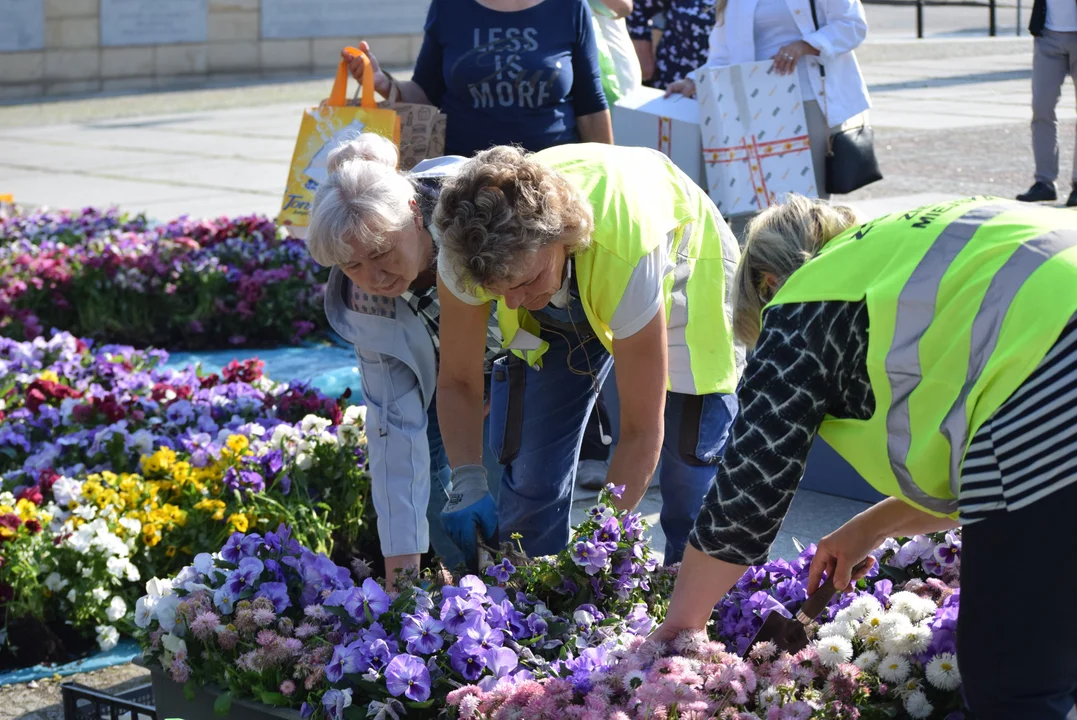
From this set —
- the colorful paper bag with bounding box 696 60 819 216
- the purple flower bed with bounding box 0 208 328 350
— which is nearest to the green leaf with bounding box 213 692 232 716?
the colorful paper bag with bounding box 696 60 819 216

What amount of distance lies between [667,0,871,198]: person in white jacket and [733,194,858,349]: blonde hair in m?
2.72

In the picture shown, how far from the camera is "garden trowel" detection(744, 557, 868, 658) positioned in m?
2.31

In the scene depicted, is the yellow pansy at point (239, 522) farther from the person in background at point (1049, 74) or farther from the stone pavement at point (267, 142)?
the person in background at point (1049, 74)

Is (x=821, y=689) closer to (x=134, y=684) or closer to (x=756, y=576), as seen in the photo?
(x=756, y=576)

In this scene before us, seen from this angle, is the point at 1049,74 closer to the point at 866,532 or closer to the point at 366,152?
the point at 366,152

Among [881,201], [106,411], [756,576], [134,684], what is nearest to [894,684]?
[756,576]

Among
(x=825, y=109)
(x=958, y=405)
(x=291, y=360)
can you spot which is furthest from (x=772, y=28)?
(x=958, y=405)

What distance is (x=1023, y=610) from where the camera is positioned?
5.62ft

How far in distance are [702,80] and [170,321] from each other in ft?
9.84

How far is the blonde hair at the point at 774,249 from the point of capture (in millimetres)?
2035

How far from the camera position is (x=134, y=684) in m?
3.22

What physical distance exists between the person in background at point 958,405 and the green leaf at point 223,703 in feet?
3.16

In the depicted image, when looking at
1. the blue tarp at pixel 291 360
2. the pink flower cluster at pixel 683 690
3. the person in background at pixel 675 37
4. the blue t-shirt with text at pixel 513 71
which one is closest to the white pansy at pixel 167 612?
the pink flower cluster at pixel 683 690

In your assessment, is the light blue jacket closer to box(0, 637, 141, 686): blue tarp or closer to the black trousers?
Result: box(0, 637, 141, 686): blue tarp
